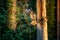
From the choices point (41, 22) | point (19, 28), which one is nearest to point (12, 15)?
point (19, 28)

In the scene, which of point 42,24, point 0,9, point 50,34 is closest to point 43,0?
point 42,24

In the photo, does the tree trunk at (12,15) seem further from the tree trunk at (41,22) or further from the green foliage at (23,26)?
the tree trunk at (41,22)

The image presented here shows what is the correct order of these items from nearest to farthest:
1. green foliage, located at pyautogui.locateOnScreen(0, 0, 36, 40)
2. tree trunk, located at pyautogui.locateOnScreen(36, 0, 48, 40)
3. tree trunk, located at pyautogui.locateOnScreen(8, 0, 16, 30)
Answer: tree trunk, located at pyautogui.locateOnScreen(36, 0, 48, 40) → green foliage, located at pyautogui.locateOnScreen(0, 0, 36, 40) → tree trunk, located at pyautogui.locateOnScreen(8, 0, 16, 30)

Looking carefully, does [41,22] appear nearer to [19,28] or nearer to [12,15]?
[19,28]

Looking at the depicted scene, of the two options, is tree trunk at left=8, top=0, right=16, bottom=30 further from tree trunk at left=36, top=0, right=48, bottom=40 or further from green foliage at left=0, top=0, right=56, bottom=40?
tree trunk at left=36, top=0, right=48, bottom=40

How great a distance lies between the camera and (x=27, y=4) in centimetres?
564

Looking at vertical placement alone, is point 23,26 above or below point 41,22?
below

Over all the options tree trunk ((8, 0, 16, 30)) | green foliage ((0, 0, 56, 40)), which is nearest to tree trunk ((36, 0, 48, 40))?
green foliage ((0, 0, 56, 40))

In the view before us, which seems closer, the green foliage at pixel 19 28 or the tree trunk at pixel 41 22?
the tree trunk at pixel 41 22

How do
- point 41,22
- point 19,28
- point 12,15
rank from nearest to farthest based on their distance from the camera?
point 41,22, point 19,28, point 12,15

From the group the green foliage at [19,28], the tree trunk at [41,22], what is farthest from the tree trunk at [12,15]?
the tree trunk at [41,22]

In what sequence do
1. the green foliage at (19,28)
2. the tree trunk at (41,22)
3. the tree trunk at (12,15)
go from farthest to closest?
the tree trunk at (12,15), the green foliage at (19,28), the tree trunk at (41,22)

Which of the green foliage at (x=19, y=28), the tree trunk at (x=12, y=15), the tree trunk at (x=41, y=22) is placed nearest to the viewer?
the tree trunk at (x=41, y=22)

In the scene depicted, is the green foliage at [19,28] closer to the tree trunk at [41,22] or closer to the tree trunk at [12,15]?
the tree trunk at [12,15]
